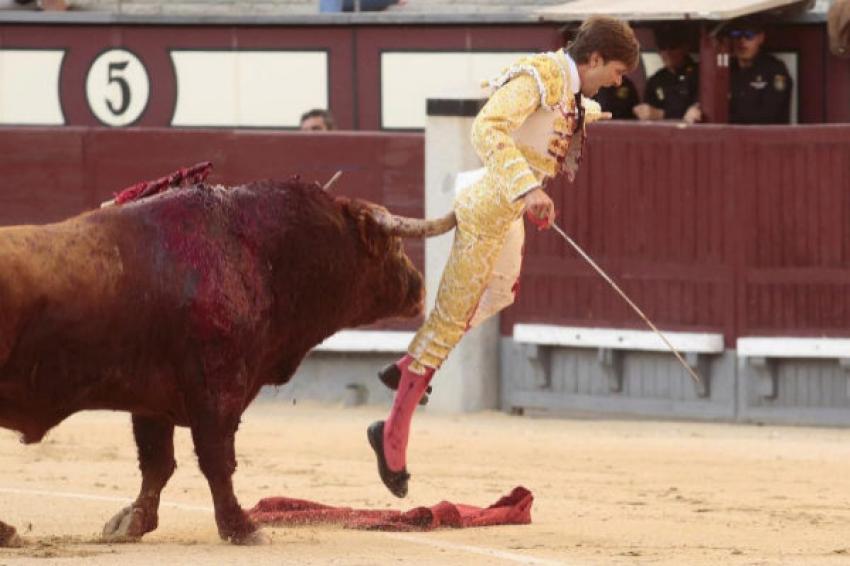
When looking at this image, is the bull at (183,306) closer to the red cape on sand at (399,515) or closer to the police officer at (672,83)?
the red cape on sand at (399,515)

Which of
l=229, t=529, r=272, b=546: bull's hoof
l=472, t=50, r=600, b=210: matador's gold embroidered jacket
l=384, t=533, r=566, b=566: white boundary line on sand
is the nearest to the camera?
l=384, t=533, r=566, b=566: white boundary line on sand

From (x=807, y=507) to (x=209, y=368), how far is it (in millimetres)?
2376

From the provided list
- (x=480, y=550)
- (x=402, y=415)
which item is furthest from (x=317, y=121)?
(x=480, y=550)

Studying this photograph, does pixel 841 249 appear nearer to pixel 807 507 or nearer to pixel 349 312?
pixel 807 507

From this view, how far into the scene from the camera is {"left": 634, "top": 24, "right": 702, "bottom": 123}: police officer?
12.5 m

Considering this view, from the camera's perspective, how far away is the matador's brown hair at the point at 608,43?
8.15m

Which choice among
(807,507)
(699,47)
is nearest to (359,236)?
(807,507)

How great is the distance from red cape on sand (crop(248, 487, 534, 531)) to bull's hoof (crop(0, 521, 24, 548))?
86cm

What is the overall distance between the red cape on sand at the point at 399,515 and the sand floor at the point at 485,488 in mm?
88

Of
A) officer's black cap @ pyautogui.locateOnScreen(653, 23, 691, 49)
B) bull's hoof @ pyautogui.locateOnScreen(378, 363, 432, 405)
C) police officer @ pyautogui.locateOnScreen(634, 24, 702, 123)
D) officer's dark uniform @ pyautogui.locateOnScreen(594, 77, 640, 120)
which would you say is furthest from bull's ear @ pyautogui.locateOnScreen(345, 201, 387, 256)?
officer's black cap @ pyautogui.locateOnScreen(653, 23, 691, 49)

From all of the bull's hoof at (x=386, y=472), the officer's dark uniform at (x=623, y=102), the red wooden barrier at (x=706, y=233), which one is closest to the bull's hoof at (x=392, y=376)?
the bull's hoof at (x=386, y=472)

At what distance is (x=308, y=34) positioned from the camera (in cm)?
1466

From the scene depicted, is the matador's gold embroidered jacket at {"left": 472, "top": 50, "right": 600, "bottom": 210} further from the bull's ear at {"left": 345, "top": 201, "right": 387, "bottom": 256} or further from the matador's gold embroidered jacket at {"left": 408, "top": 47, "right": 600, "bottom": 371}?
the bull's ear at {"left": 345, "top": 201, "right": 387, "bottom": 256}

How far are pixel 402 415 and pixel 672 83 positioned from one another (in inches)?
193
